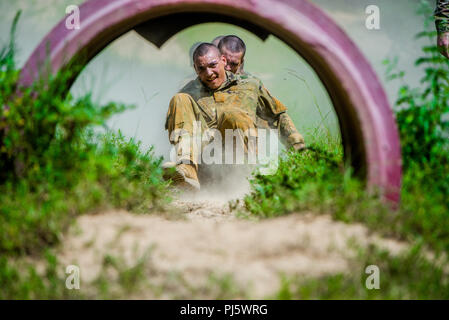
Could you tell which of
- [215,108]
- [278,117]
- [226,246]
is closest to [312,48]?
[226,246]

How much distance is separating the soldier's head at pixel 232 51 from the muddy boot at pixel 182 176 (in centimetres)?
152

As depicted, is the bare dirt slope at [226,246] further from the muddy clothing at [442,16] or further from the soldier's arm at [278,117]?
the soldier's arm at [278,117]

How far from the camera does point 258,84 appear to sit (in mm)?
4555

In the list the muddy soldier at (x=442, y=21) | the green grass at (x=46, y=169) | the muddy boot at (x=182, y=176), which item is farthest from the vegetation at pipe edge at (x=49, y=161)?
the muddy soldier at (x=442, y=21)

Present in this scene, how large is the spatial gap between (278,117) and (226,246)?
9.65 ft

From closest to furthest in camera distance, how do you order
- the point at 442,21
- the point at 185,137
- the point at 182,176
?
the point at 442,21, the point at 182,176, the point at 185,137

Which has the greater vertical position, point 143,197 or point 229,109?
point 229,109

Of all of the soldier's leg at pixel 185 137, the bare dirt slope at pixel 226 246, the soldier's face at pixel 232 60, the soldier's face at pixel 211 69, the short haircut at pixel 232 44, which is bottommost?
the bare dirt slope at pixel 226 246

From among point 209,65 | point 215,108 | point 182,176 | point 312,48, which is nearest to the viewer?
point 312,48

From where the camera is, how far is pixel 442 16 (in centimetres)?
324

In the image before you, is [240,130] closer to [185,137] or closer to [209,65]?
[185,137]

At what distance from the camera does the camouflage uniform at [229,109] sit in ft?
13.0

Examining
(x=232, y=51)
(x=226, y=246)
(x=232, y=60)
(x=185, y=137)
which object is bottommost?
(x=226, y=246)

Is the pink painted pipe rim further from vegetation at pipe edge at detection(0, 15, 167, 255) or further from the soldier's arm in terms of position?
the soldier's arm
